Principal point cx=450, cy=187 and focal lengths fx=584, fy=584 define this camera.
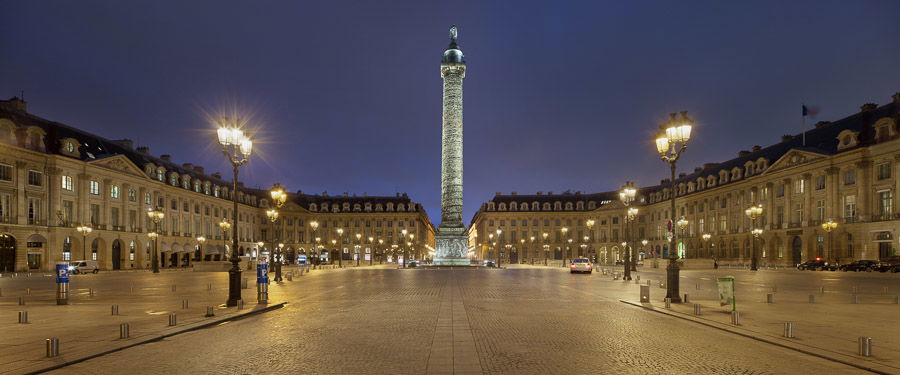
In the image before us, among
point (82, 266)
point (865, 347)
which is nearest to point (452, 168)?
point (82, 266)

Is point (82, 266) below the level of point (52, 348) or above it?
below

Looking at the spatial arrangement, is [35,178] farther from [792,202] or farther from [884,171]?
[792,202]

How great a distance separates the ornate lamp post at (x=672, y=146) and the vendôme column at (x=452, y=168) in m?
39.3

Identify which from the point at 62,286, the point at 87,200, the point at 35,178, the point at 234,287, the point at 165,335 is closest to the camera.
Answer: the point at 165,335

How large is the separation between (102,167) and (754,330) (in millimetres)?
69119

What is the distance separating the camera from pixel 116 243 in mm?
68312

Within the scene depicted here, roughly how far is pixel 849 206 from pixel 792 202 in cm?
942

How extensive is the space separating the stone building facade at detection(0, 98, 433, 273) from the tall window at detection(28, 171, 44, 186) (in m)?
0.10

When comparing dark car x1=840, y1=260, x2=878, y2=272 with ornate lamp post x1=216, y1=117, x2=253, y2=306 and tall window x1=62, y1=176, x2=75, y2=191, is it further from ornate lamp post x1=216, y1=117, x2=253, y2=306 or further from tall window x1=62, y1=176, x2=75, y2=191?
tall window x1=62, y1=176, x2=75, y2=191

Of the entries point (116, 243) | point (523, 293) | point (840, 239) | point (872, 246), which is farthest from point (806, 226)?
point (116, 243)

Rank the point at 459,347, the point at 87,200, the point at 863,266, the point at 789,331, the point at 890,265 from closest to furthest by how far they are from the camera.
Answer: the point at 459,347 < the point at 789,331 < the point at 890,265 < the point at 863,266 < the point at 87,200

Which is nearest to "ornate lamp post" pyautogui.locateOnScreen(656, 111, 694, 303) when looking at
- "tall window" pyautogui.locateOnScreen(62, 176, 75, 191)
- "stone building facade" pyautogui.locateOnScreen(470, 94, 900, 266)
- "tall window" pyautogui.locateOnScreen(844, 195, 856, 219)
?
"stone building facade" pyautogui.locateOnScreen(470, 94, 900, 266)

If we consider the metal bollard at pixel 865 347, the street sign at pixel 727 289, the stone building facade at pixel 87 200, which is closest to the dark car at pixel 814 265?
the street sign at pixel 727 289

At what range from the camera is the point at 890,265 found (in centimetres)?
4972
